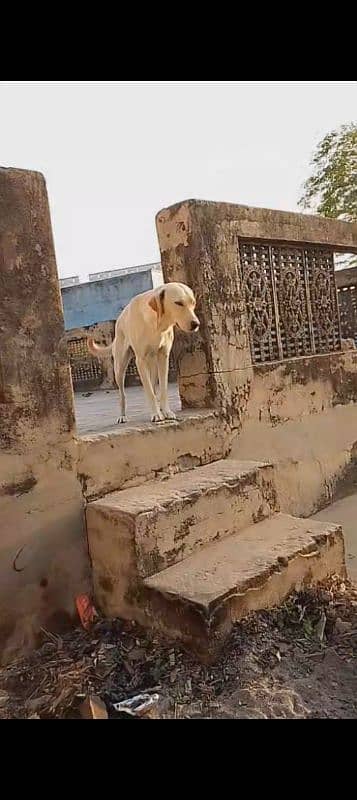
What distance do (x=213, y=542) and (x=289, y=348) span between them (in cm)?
240

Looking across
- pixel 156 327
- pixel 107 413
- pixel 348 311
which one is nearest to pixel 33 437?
pixel 156 327

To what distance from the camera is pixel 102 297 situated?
1912 centimetres

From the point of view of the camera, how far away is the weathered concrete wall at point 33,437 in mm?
2479

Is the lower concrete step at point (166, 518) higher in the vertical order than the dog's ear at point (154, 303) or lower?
lower

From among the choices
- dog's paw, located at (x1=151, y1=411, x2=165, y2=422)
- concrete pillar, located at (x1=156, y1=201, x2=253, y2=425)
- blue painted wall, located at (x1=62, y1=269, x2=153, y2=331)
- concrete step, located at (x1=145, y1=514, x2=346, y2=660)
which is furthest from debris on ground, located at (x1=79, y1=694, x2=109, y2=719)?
blue painted wall, located at (x1=62, y1=269, x2=153, y2=331)

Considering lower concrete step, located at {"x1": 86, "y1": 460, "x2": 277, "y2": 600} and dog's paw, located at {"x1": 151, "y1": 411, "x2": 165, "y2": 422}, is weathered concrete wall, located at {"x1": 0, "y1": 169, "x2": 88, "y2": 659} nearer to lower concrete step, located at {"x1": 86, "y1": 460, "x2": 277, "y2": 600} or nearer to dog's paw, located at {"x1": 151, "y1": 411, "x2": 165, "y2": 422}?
lower concrete step, located at {"x1": 86, "y1": 460, "x2": 277, "y2": 600}

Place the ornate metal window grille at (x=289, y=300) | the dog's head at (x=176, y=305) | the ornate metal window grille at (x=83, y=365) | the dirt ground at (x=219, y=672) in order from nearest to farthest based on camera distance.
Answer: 1. the dirt ground at (x=219, y=672)
2. the dog's head at (x=176, y=305)
3. the ornate metal window grille at (x=289, y=300)
4. the ornate metal window grille at (x=83, y=365)

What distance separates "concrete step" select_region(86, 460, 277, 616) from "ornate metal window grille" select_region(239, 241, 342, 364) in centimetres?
160

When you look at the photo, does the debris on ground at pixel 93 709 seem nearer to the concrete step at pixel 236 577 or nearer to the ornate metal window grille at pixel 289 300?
the concrete step at pixel 236 577

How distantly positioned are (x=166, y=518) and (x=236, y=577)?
1.41 ft

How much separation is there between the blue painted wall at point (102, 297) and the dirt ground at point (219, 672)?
16082 millimetres

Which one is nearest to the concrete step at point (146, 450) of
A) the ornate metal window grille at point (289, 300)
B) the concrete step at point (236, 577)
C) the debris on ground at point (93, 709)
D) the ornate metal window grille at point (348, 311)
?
the concrete step at point (236, 577)

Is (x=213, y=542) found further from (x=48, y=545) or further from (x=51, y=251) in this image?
(x=51, y=251)

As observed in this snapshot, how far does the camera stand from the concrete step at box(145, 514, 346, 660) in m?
2.13
